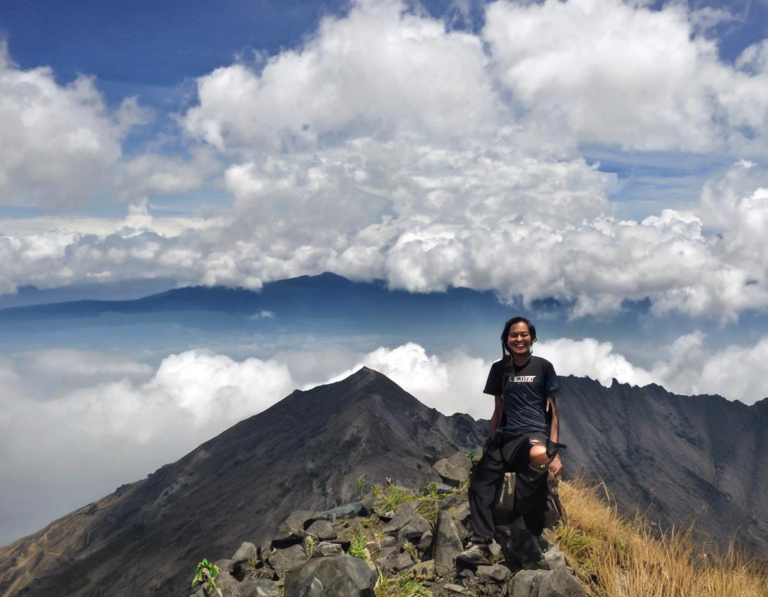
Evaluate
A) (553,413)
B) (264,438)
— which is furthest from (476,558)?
(264,438)

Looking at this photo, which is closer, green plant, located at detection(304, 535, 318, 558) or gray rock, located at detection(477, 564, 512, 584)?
gray rock, located at detection(477, 564, 512, 584)

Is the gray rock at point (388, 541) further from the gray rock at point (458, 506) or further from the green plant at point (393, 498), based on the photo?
the green plant at point (393, 498)

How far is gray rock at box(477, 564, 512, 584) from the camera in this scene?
803cm

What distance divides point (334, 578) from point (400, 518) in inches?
156

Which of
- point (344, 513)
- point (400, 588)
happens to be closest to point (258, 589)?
point (400, 588)

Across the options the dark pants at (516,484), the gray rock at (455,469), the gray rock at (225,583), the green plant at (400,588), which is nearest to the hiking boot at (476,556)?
the dark pants at (516,484)

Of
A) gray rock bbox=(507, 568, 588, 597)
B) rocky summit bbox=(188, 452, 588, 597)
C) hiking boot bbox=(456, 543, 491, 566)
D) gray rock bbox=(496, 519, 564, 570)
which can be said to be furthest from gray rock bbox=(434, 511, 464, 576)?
gray rock bbox=(507, 568, 588, 597)

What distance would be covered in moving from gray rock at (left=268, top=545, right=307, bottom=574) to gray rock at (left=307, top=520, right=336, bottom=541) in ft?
2.09

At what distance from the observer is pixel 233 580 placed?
30.7ft

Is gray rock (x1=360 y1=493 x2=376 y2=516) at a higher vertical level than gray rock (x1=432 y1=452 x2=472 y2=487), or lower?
lower

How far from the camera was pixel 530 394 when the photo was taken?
27.6ft

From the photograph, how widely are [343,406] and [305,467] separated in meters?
25.1

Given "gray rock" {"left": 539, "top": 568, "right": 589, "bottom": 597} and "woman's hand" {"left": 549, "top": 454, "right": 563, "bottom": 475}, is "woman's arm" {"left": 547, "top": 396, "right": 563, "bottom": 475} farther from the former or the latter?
"gray rock" {"left": 539, "top": 568, "right": 589, "bottom": 597}

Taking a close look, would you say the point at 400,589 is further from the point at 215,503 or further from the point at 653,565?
the point at 215,503
